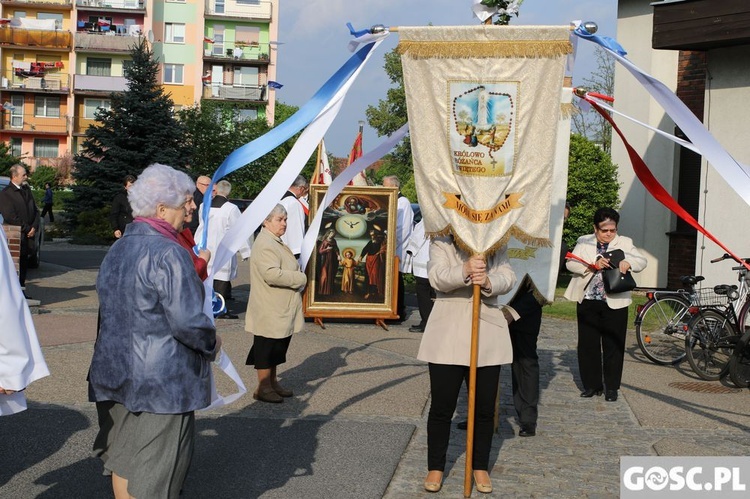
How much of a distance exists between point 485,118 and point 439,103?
0.32 metres

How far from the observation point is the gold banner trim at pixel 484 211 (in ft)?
21.0

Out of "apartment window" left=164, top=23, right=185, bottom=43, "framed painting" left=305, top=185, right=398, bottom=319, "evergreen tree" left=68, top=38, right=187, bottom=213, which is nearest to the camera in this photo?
"framed painting" left=305, top=185, right=398, bottom=319

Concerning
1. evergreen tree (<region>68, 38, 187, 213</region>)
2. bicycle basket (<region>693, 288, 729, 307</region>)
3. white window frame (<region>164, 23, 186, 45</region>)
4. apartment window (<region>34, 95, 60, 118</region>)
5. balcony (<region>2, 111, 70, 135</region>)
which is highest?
white window frame (<region>164, 23, 186, 45</region>)

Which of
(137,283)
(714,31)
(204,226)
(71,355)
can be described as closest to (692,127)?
(204,226)

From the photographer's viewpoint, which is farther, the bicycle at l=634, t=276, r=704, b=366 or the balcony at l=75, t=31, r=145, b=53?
the balcony at l=75, t=31, r=145, b=53

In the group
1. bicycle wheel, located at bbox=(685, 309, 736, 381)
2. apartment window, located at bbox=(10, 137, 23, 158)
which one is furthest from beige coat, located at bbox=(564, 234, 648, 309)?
apartment window, located at bbox=(10, 137, 23, 158)

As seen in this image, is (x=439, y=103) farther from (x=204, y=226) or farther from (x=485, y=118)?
(x=204, y=226)

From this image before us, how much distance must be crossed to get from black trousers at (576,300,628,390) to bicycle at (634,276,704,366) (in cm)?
199

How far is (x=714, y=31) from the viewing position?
14.3 meters

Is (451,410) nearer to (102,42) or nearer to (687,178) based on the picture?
(687,178)

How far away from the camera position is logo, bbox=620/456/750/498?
4859 millimetres

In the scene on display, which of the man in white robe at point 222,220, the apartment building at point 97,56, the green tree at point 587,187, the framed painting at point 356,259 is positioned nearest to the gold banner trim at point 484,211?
the man in white robe at point 222,220

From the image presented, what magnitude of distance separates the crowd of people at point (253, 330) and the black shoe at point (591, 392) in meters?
0.05

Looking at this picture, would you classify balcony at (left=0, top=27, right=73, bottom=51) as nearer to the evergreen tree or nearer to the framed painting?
the evergreen tree
